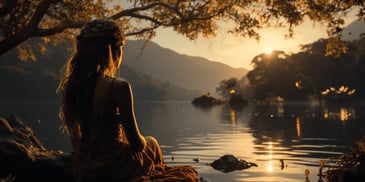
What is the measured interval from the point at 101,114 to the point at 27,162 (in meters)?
6.70

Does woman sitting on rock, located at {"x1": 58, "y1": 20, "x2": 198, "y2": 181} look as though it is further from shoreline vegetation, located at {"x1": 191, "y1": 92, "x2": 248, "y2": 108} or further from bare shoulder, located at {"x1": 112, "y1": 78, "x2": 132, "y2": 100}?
shoreline vegetation, located at {"x1": 191, "y1": 92, "x2": 248, "y2": 108}

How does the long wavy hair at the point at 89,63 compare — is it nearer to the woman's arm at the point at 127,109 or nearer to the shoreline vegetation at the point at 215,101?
the woman's arm at the point at 127,109

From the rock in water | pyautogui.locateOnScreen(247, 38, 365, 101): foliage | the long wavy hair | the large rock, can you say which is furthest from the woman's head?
pyautogui.locateOnScreen(247, 38, 365, 101): foliage

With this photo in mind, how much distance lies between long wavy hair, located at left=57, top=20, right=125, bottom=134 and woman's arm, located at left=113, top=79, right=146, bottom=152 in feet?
1.10

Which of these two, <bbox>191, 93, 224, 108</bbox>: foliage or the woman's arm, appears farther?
<bbox>191, 93, 224, 108</bbox>: foliage

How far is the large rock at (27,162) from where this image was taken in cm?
1011

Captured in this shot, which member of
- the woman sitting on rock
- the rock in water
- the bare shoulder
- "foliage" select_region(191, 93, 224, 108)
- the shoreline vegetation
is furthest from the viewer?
"foliage" select_region(191, 93, 224, 108)

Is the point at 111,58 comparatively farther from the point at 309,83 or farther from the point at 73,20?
the point at 309,83

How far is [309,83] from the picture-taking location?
114 meters

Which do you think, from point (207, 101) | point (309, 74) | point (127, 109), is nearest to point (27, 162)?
point (127, 109)

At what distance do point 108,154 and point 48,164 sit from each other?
21.0 ft

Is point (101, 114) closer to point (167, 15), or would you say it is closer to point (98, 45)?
point (98, 45)

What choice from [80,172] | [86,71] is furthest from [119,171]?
[86,71]

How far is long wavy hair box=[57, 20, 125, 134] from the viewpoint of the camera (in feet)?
14.9
